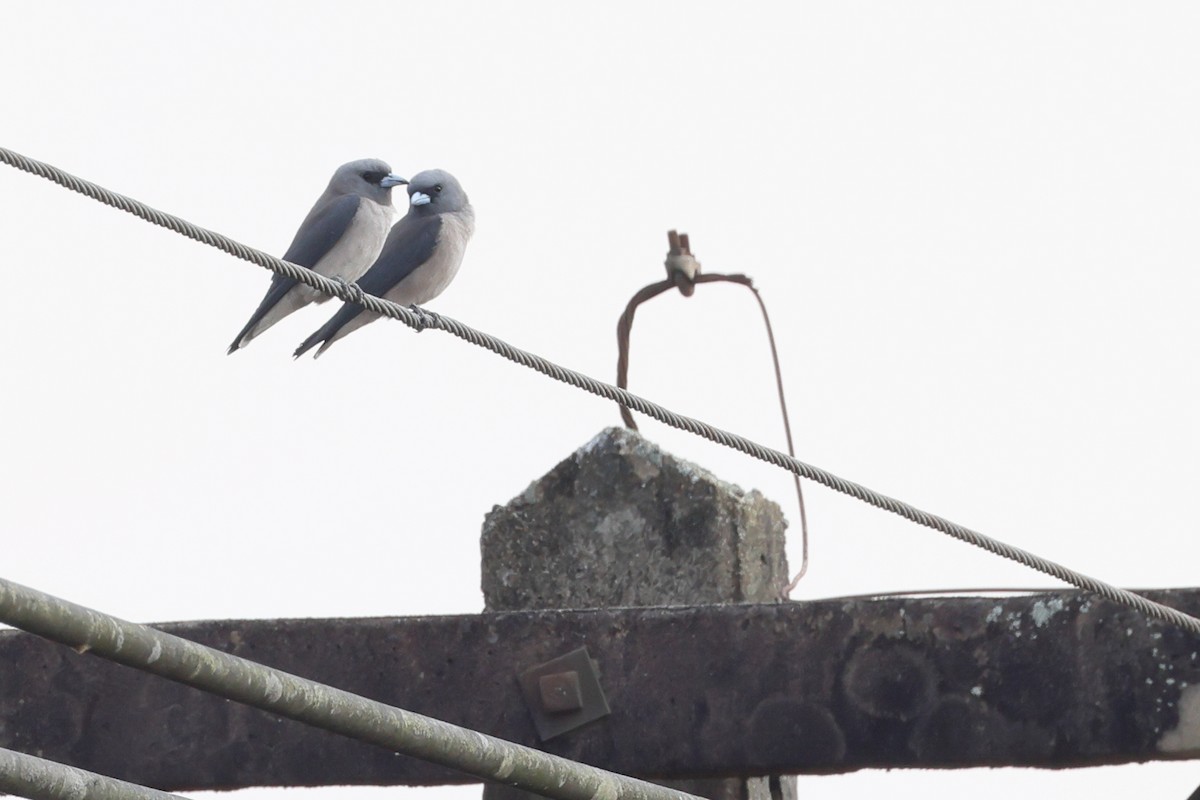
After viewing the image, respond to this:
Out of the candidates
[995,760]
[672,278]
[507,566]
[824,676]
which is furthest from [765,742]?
[672,278]

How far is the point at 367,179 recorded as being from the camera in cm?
827

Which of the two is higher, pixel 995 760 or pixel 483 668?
pixel 483 668

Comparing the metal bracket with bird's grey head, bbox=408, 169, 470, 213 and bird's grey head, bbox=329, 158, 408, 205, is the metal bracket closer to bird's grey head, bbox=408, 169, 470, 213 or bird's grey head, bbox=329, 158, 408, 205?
bird's grey head, bbox=408, 169, 470, 213

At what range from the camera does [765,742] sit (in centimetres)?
312

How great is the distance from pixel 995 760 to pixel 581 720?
2.29 feet

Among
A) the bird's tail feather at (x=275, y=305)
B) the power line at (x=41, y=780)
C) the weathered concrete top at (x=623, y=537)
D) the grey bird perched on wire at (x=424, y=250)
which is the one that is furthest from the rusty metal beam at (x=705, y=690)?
the bird's tail feather at (x=275, y=305)

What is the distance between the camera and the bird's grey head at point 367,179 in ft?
26.9

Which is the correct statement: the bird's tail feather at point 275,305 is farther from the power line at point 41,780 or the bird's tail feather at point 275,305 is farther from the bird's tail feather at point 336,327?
the power line at point 41,780

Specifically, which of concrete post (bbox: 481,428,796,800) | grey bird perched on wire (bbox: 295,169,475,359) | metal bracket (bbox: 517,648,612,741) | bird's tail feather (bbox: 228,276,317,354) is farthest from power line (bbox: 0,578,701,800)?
bird's tail feather (bbox: 228,276,317,354)

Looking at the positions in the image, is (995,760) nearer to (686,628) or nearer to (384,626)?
(686,628)

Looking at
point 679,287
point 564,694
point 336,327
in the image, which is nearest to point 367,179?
point 336,327

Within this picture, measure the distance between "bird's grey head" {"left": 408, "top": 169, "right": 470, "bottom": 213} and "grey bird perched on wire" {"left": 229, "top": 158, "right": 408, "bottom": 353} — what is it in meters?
0.18

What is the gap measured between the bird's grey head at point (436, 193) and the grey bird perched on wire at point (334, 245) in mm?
176

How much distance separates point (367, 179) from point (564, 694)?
214 inches
